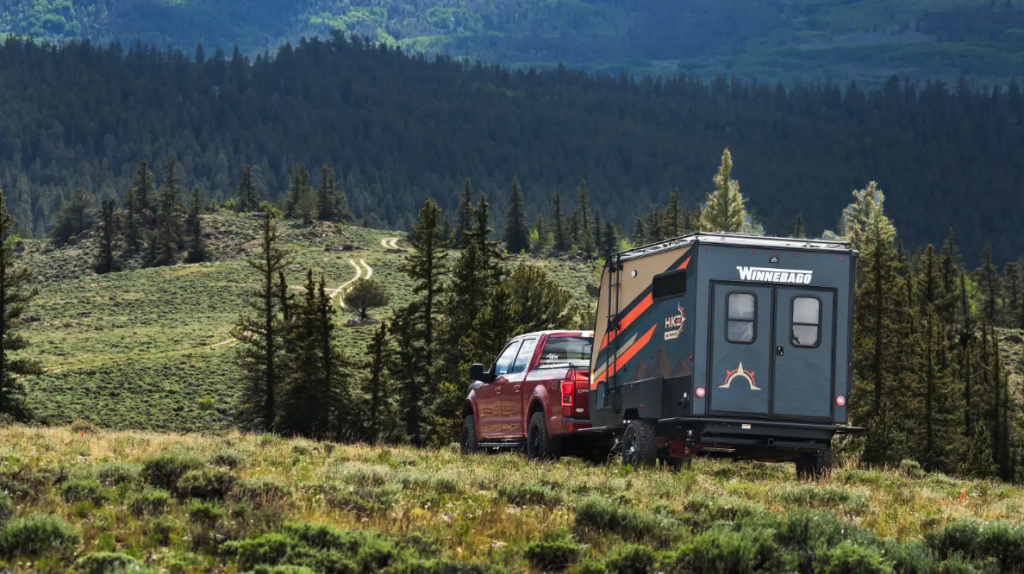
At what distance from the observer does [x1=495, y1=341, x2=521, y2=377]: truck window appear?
20.5 m

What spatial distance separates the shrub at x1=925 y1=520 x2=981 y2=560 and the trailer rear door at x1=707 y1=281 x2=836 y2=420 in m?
5.13

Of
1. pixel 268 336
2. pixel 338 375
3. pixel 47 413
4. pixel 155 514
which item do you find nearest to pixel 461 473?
pixel 155 514

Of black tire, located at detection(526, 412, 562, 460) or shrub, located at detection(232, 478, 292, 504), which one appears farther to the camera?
black tire, located at detection(526, 412, 562, 460)

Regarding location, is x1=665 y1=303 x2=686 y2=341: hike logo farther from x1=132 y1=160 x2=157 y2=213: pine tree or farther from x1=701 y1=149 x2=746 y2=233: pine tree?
x1=132 y1=160 x2=157 y2=213: pine tree

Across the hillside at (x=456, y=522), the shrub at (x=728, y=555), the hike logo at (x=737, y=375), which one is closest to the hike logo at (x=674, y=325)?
the hike logo at (x=737, y=375)

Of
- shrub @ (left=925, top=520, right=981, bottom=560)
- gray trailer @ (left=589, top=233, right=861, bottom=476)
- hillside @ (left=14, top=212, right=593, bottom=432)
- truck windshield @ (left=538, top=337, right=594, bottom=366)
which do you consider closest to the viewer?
shrub @ (left=925, top=520, right=981, bottom=560)

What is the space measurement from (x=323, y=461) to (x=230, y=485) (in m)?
4.57

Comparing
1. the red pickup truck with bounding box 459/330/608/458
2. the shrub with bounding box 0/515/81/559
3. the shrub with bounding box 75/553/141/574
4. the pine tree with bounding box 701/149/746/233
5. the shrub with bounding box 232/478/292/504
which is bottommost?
the shrub with bounding box 75/553/141/574

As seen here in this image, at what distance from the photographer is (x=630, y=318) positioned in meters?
17.2

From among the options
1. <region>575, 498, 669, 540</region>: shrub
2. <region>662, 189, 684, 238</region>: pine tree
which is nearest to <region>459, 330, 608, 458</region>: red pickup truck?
<region>575, 498, 669, 540</region>: shrub

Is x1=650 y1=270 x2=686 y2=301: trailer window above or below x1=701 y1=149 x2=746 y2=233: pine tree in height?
below

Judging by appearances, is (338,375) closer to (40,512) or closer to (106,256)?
(40,512)

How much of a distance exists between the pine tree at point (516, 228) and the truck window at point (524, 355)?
477 feet

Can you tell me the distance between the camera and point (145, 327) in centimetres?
10706
